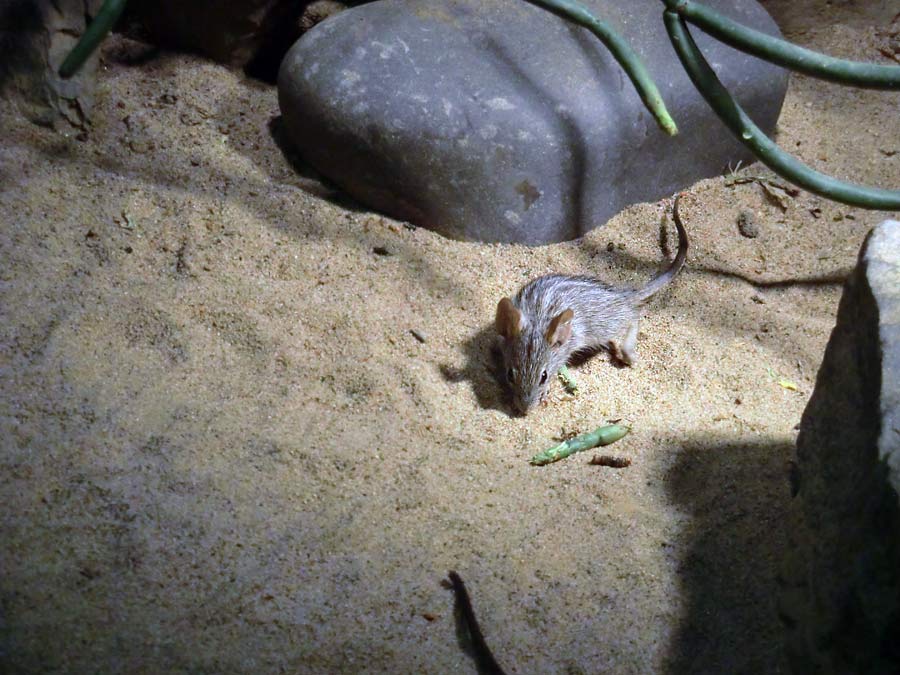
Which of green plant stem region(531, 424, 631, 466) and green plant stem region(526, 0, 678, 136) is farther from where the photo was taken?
green plant stem region(526, 0, 678, 136)

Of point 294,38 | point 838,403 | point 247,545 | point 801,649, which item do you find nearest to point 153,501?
point 247,545

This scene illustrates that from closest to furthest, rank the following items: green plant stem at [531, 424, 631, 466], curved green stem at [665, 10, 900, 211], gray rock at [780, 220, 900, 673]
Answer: gray rock at [780, 220, 900, 673] < green plant stem at [531, 424, 631, 466] < curved green stem at [665, 10, 900, 211]

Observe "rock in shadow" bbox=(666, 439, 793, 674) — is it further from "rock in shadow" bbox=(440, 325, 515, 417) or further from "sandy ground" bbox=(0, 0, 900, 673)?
"rock in shadow" bbox=(440, 325, 515, 417)

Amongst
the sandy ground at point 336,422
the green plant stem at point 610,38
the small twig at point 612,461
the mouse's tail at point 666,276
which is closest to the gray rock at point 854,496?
the sandy ground at point 336,422

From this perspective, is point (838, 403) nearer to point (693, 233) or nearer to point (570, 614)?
point (570, 614)

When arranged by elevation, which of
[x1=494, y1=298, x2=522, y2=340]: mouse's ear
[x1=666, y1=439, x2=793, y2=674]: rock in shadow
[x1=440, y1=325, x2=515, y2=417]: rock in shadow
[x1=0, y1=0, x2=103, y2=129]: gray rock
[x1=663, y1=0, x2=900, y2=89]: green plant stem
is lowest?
[x1=440, y1=325, x2=515, y2=417]: rock in shadow

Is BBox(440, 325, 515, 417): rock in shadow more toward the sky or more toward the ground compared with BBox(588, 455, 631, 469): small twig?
more toward the ground

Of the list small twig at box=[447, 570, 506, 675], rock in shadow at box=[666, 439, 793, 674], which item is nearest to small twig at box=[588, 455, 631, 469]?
rock in shadow at box=[666, 439, 793, 674]

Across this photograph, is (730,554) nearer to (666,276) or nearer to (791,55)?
(666,276)

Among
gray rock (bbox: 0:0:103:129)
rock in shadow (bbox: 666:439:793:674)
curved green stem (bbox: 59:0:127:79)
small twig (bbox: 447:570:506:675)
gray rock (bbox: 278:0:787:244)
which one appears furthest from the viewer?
gray rock (bbox: 0:0:103:129)
